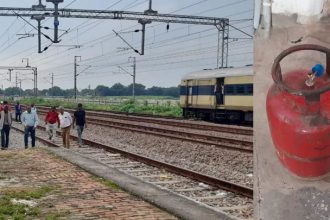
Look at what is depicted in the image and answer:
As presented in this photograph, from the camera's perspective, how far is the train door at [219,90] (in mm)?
30806

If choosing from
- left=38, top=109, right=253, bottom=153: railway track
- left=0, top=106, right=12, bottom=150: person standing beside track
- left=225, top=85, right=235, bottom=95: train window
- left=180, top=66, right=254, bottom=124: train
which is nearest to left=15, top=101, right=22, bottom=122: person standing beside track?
left=38, top=109, right=253, bottom=153: railway track

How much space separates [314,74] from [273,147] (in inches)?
12.3

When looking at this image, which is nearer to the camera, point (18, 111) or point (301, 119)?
point (301, 119)

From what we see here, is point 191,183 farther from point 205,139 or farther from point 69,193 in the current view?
point 205,139

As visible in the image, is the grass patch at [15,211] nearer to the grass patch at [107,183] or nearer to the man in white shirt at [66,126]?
the grass patch at [107,183]

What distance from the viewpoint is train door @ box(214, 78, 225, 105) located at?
30806 mm

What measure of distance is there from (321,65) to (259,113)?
30cm

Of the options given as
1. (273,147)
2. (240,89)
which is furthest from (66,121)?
(273,147)

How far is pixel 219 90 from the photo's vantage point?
31297 mm

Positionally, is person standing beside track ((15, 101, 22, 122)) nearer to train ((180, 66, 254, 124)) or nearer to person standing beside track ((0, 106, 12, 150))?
train ((180, 66, 254, 124))

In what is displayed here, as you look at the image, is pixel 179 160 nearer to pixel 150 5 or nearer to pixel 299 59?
pixel 299 59

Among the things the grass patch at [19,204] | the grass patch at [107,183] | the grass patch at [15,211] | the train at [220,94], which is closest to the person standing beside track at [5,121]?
the grass patch at [107,183]

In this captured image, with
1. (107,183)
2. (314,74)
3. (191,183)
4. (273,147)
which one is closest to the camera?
(314,74)

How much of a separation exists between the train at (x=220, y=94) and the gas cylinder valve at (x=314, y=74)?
2513 cm
